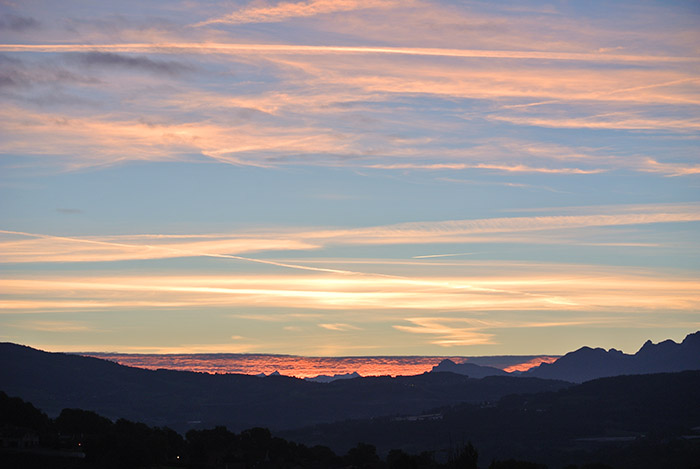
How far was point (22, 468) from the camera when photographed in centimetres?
19325

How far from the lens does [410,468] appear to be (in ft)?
652

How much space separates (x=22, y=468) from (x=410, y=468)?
80069 mm
